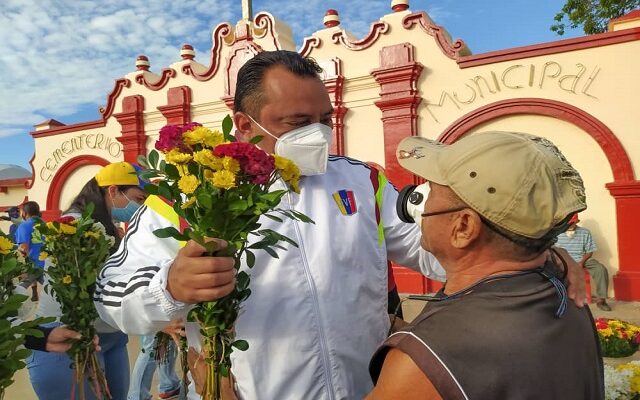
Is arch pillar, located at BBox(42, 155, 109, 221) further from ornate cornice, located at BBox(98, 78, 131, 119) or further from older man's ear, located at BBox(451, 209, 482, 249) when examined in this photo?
older man's ear, located at BBox(451, 209, 482, 249)

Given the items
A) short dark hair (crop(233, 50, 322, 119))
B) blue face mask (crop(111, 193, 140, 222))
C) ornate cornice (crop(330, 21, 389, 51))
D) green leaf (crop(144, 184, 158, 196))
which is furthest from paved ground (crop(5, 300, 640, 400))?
ornate cornice (crop(330, 21, 389, 51))

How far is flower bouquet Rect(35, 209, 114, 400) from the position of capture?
2477 mm

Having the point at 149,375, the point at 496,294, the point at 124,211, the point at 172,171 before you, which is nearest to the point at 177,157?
the point at 172,171

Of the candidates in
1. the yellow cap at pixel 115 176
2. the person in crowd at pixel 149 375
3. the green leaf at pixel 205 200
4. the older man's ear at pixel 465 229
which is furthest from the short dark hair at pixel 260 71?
the person in crowd at pixel 149 375

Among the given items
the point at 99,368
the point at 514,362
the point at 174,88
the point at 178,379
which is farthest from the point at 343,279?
the point at 174,88

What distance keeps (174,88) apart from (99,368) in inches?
336

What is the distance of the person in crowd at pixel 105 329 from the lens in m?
2.69

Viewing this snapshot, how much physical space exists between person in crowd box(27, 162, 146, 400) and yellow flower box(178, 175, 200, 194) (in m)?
1.75

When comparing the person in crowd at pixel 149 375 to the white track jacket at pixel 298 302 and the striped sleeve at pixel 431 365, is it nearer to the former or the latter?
the white track jacket at pixel 298 302

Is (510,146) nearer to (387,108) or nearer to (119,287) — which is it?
(119,287)

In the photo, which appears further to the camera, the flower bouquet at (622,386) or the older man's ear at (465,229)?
the flower bouquet at (622,386)

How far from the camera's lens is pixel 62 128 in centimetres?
1153

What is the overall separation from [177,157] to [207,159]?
84 millimetres

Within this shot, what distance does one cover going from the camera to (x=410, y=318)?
640cm
